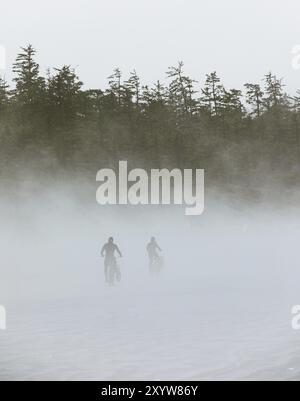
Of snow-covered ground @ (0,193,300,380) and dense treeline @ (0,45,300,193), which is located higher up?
dense treeline @ (0,45,300,193)

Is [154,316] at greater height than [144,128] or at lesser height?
lesser

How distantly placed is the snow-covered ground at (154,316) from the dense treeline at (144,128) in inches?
1016

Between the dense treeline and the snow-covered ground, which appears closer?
the snow-covered ground

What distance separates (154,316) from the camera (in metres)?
14.8

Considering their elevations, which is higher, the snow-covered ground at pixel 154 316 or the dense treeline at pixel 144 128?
the dense treeline at pixel 144 128

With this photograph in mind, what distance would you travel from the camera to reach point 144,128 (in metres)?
73.6

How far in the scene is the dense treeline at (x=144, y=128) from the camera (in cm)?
6366

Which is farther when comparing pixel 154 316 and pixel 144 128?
pixel 144 128

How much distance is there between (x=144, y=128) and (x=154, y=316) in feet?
197

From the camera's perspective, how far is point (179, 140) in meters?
71.7

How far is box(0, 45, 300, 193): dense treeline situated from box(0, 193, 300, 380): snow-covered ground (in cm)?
2579

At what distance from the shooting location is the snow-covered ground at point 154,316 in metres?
9.91

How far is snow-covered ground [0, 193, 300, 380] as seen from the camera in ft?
32.5

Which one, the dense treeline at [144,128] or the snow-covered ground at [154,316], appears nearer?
the snow-covered ground at [154,316]
